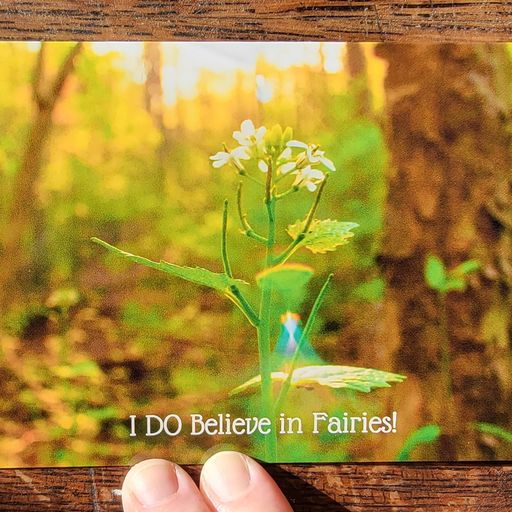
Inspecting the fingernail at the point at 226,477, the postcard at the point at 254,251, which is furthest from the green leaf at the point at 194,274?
the fingernail at the point at 226,477

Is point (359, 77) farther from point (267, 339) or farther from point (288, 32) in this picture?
point (267, 339)

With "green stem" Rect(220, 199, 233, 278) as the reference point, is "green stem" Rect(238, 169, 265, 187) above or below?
above

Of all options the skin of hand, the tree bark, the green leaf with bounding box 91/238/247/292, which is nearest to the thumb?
the skin of hand

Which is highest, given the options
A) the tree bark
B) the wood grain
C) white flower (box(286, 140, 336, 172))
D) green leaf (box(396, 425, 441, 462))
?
the wood grain

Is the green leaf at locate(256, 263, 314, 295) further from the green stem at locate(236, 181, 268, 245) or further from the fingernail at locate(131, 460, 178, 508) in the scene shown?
the fingernail at locate(131, 460, 178, 508)

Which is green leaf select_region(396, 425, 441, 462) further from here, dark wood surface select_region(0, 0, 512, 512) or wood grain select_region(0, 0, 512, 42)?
wood grain select_region(0, 0, 512, 42)

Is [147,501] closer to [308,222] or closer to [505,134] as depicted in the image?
[308,222]

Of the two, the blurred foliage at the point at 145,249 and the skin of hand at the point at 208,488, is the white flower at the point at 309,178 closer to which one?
the blurred foliage at the point at 145,249
